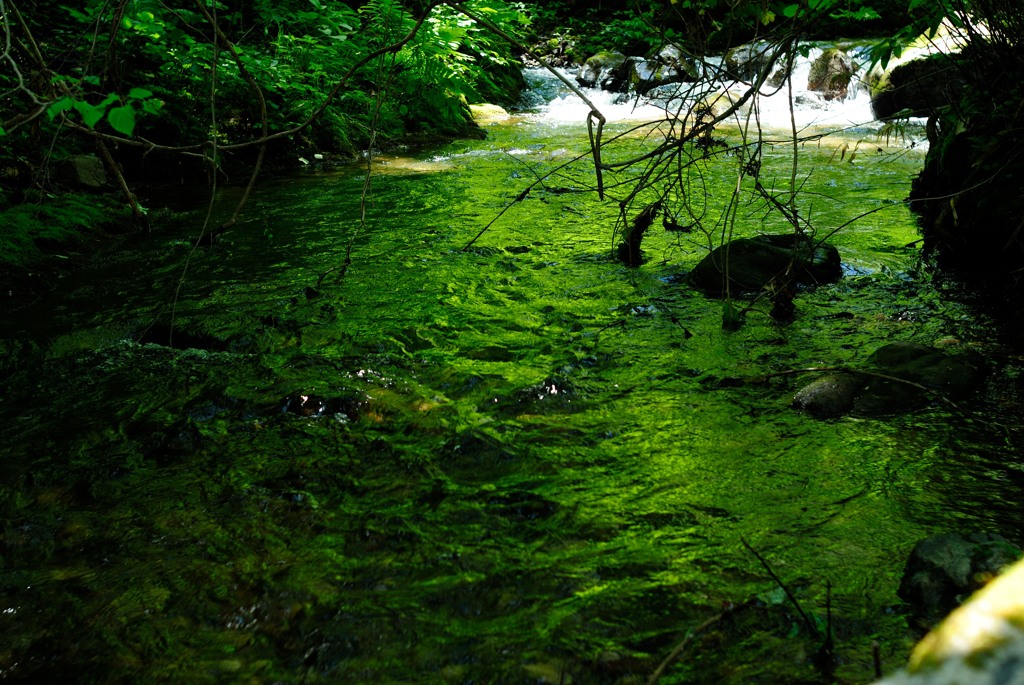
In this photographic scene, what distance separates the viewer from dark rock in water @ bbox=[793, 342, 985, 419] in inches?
149

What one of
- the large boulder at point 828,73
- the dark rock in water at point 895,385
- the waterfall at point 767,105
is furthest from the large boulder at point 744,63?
the large boulder at point 828,73

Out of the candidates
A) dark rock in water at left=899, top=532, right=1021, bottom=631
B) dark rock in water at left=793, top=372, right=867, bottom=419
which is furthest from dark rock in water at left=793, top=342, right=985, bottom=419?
dark rock in water at left=899, top=532, right=1021, bottom=631

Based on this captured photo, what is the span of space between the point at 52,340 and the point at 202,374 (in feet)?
4.30

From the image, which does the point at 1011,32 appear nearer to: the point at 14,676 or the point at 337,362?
the point at 337,362

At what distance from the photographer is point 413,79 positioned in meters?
14.1

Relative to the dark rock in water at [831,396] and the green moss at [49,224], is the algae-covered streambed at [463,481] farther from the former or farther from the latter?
the green moss at [49,224]

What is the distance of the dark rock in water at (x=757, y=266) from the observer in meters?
5.70

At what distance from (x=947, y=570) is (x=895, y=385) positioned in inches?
65.4

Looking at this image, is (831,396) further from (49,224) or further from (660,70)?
(49,224)

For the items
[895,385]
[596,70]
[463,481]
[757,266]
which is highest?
[596,70]

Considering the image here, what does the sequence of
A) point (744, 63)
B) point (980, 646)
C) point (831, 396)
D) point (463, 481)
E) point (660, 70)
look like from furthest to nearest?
point (660, 70) < point (831, 396) < point (463, 481) < point (744, 63) < point (980, 646)

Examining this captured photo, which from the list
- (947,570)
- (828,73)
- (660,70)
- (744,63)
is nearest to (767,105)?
(828,73)

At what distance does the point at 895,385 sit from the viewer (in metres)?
3.87

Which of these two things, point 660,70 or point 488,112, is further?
point 488,112
